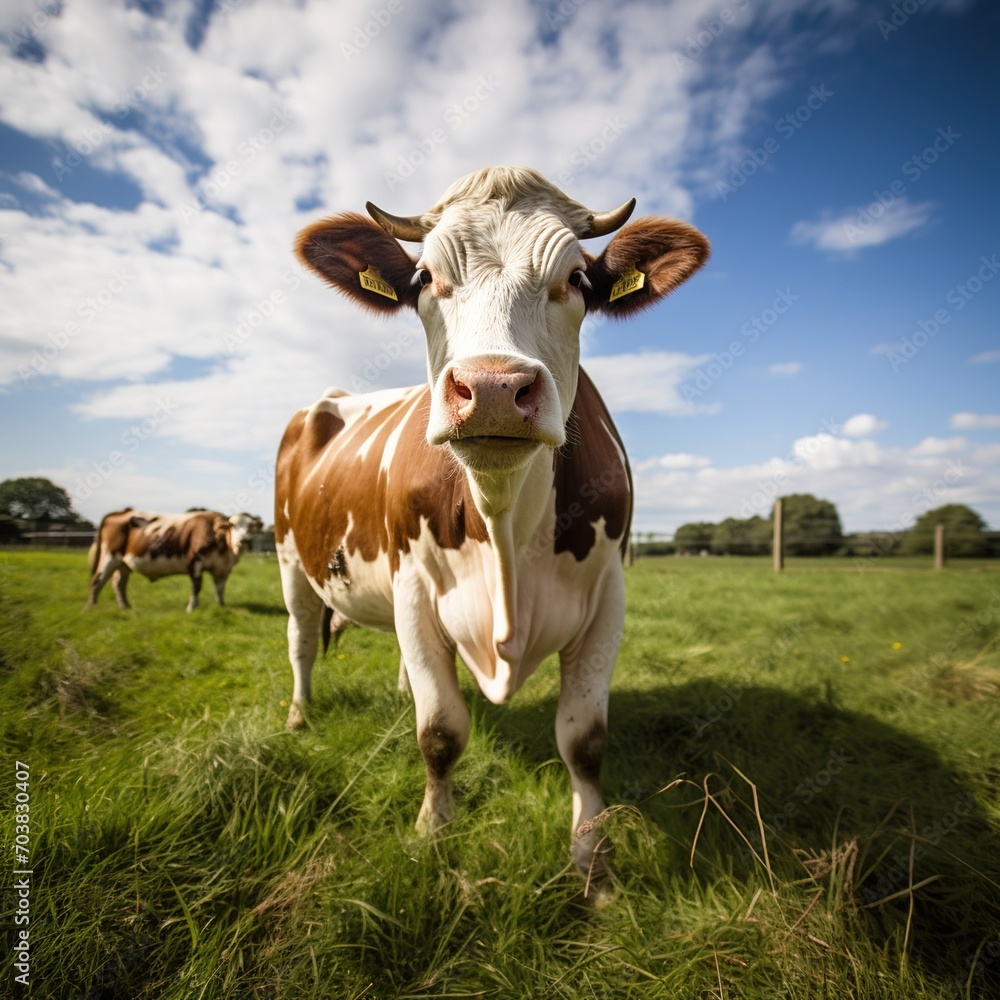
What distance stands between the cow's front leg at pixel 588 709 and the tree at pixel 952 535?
22.6m

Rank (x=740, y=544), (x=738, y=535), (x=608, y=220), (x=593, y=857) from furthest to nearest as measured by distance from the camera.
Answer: (x=738, y=535) → (x=740, y=544) → (x=608, y=220) → (x=593, y=857)

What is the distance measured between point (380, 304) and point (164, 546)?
9.14 metres

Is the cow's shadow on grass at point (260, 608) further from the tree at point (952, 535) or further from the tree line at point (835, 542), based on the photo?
the tree at point (952, 535)

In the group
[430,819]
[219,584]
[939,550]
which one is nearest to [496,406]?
[430,819]

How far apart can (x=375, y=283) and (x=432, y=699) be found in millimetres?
1956

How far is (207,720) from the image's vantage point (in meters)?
3.05

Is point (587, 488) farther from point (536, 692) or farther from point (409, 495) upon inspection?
point (536, 692)

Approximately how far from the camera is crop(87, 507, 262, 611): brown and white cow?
32.4 feet

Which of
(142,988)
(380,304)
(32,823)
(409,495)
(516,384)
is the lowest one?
(142,988)

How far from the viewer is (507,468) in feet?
6.02

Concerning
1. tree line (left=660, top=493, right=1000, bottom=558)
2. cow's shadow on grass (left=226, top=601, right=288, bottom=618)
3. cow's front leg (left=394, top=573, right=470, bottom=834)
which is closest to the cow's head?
cow's front leg (left=394, top=573, right=470, bottom=834)

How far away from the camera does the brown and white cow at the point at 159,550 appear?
9.89 meters

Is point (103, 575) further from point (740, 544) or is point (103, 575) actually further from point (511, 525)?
point (740, 544)

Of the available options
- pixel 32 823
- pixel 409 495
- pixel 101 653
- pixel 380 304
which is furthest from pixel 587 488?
pixel 101 653
